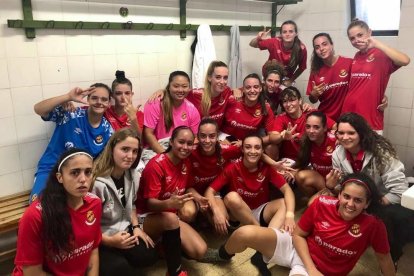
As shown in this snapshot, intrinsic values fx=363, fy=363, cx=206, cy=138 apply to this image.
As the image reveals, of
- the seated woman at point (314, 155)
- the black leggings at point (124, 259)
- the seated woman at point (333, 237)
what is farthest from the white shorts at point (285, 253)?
the seated woman at point (314, 155)

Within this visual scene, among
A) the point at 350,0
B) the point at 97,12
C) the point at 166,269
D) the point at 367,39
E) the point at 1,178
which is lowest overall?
the point at 166,269

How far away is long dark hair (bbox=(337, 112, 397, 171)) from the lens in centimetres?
214

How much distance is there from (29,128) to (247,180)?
151cm

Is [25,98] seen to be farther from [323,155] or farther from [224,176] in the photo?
[323,155]

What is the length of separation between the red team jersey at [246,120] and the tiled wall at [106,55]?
2.38 feet

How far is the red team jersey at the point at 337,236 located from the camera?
5.84 ft

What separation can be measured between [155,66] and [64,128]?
107cm

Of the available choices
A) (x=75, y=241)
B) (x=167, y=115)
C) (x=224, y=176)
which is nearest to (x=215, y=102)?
(x=167, y=115)

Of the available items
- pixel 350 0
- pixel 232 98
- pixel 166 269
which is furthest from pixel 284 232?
pixel 350 0

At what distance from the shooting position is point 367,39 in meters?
2.59

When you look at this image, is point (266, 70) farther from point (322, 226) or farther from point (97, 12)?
point (322, 226)

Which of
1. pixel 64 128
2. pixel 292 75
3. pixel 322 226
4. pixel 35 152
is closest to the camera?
pixel 322 226

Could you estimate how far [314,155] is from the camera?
2.68 metres

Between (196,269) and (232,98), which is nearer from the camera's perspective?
(196,269)
